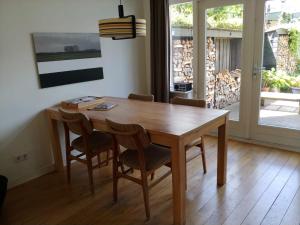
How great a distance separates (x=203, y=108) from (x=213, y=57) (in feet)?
5.05

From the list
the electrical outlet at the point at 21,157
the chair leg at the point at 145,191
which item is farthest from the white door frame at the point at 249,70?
the electrical outlet at the point at 21,157

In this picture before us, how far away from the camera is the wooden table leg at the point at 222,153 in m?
2.63

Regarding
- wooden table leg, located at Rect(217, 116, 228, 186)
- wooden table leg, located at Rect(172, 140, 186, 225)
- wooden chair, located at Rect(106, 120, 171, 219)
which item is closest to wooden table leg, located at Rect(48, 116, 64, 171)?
wooden chair, located at Rect(106, 120, 171, 219)

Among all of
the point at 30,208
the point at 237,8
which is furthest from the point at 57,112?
the point at 237,8

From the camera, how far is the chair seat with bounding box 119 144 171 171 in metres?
2.28

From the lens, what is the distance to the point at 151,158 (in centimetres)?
235

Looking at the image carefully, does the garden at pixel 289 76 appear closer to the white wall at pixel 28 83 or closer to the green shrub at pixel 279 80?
the green shrub at pixel 279 80

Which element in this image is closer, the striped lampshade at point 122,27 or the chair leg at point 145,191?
the striped lampshade at point 122,27

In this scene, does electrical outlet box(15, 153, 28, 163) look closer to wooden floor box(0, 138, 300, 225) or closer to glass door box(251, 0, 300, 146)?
wooden floor box(0, 138, 300, 225)

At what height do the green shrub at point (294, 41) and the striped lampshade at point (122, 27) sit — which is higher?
the striped lampshade at point (122, 27)

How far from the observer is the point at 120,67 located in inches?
158

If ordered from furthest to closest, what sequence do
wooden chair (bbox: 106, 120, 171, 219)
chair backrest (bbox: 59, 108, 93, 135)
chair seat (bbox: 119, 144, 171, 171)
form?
chair backrest (bbox: 59, 108, 93, 135) < chair seat (bbox: 119, 144, 171, 171) < wooden chair (bbox: 106, 120, 171, 219)

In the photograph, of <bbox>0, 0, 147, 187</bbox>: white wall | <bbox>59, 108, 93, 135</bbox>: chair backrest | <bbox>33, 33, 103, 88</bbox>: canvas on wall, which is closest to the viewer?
<bbox>59, 108, 93, 135</bbox>: chair backrest

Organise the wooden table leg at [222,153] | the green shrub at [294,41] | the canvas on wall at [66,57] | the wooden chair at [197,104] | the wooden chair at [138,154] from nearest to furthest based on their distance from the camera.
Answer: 1. the wooden chair at [138,154]
2. the wooden table leg at [222,153]
3. the wooden chair at [197,104]
4. the canvas on wall at [66,57]
5. the green shrub at [294,41]
